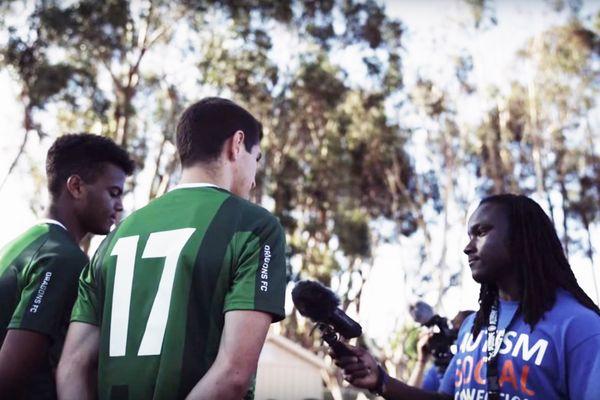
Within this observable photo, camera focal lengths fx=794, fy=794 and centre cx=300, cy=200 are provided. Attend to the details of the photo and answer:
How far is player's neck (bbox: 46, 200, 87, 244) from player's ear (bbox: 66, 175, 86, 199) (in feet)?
0.20

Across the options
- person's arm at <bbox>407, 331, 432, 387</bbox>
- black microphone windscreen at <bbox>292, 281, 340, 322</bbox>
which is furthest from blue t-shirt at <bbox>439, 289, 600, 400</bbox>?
person's arm at <bbox>407, 331, 432, 387</bbox>

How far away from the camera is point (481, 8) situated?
2275cm

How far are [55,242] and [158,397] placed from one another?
1.08 m

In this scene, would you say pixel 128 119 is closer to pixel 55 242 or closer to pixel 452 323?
pixel 452 323

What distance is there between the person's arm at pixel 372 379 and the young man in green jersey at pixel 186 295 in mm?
940

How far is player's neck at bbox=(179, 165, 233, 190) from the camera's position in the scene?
261 cm

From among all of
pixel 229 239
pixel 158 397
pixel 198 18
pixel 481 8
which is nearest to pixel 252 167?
pixel 229 239

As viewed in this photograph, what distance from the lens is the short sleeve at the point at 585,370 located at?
2.63 metres

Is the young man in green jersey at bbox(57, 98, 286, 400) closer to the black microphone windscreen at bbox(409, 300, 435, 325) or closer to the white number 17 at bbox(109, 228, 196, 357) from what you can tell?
the white number 17 at bbox(109, 228, 196, 357)

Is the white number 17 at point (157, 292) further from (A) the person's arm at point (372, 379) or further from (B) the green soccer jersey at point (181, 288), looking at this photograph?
(A) the person's arm at point (372, 379)

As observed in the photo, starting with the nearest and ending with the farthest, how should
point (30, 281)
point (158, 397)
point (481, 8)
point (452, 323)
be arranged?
1. point (158, 397)
2. point (30, 281)
3. point (452, 323)
4. point (481, 8)

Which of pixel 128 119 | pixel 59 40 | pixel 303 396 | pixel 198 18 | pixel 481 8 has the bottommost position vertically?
pixel 303 396

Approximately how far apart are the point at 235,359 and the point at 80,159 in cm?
163

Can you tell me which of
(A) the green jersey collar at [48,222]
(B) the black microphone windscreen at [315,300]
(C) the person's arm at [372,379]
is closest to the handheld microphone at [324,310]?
(B) the black microphone windscreen at [315,300]
